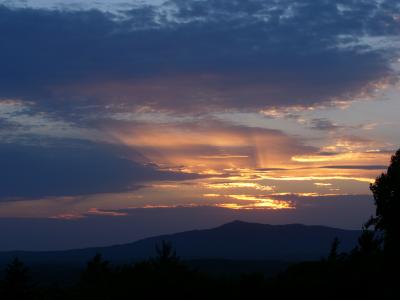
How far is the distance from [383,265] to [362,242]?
22.8 meters

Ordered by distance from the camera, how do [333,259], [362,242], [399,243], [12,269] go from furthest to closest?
[12,269] → [362,242] → [399,243] → [333,259]

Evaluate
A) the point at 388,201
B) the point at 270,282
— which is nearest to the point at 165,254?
the point at 270,282

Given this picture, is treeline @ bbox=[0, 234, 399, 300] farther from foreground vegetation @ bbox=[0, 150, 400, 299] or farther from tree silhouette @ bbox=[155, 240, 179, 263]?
tree silhouette @ bbox=[155, 240, 179, 263]

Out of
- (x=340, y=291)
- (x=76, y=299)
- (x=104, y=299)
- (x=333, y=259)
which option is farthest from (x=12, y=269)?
(x=340, y=291)

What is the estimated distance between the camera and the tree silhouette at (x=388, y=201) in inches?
2261

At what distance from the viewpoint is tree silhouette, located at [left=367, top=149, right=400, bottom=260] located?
188 ft

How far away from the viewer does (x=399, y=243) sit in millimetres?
51500

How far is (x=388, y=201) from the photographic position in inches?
2354

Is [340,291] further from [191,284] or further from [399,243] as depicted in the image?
[399,243]

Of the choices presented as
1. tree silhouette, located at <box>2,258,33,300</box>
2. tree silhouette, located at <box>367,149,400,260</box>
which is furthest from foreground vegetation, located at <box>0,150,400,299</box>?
tree silhouette, located at <box>2,258,33,300</box>

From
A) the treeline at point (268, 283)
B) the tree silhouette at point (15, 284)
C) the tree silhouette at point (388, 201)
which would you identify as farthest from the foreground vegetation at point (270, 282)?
the tree silhouette at point (15, 284)

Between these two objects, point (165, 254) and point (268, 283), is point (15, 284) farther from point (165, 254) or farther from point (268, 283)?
point (268, 283)

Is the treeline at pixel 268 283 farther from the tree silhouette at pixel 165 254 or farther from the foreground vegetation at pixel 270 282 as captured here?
the tree silhouette at pixel 165 254

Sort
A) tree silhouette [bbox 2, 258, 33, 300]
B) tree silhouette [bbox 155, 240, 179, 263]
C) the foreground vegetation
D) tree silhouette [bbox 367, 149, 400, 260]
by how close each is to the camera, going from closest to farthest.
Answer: the foreground vegetation → tree silhouette [bbox 155, 240, 179, 263] → tree silhouette [bbox 367, 149, 400, 260] → tree silhouette [bbox 2, 258, 33, 300]
